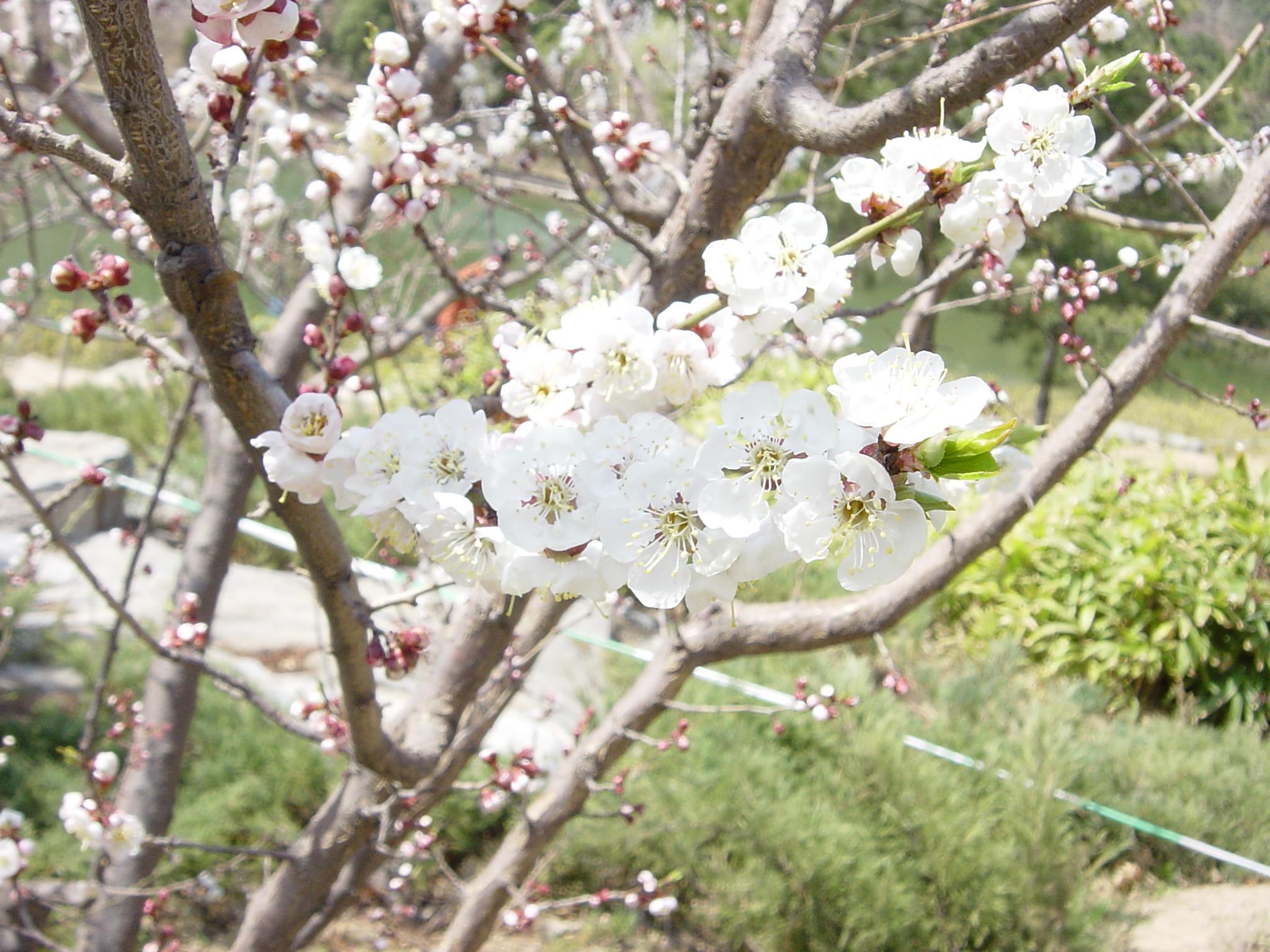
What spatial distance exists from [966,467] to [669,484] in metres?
0.20

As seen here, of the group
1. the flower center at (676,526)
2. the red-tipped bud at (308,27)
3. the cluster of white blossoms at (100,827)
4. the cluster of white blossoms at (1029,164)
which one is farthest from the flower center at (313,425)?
the cluster of white blossoms at (100,827)

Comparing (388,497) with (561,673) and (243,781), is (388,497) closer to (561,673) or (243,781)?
(243,781)

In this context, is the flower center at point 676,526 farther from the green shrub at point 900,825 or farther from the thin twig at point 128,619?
the green shrub at point 900,825

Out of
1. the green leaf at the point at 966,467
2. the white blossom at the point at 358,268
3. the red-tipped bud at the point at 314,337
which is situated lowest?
the green leaf at the point at 966,467

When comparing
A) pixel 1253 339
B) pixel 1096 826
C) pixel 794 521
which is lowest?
pixel 1096 826

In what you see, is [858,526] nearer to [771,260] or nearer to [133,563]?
[771,260]

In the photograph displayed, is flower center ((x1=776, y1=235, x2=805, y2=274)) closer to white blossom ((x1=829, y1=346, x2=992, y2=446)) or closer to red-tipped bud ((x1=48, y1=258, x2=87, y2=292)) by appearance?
white blossom ((x1=829, y1=346, x2=992, y2=446))

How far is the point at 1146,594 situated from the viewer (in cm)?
404

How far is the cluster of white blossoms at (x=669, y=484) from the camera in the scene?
1.98 ft

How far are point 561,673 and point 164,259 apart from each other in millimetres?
3314

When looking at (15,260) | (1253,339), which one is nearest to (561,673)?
(1253,339)

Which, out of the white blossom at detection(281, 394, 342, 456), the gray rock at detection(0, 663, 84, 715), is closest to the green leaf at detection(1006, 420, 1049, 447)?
the white blossom at detection(281, 394, 342, 456)

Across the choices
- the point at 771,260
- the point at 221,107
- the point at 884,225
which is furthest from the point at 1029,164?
the point at 221,107

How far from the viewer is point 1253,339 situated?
1491 mm
